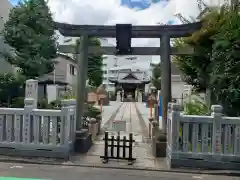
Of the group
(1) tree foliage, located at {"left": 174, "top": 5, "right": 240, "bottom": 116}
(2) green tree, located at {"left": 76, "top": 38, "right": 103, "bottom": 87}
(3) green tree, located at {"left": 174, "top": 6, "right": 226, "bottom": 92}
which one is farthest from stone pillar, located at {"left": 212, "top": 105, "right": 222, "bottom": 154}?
(2) green tree, located at {"left": 76, "top": 38, "right": 103, "bottom": 87}

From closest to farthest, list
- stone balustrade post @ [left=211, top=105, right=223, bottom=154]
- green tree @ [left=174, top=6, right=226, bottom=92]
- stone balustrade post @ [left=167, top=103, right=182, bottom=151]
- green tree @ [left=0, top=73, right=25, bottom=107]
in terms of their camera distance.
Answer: stone balustrade post @ [left=211, top=105, right=223, bottom=154], stone balustrade post @ [left=167, top=103, right=182, bottom=151], green tree @ [left=174, top=6, right=226, bottom=92], green tree @ [left=0, top=73, right=25, bottom=107]

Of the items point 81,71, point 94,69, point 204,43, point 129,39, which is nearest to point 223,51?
point 204,43

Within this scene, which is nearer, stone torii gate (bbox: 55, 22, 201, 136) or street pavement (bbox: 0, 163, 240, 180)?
street pavement (bbox: 0, 163, 240, 180)

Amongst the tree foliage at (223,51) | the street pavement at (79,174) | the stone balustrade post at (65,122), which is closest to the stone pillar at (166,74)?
the tree foliage at (223,51)

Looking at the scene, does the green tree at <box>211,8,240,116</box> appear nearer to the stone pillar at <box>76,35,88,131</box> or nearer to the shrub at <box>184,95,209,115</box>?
the shrub at <box>184,95,209,115</box>

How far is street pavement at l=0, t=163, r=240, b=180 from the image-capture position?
237 inches

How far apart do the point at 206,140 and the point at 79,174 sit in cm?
305

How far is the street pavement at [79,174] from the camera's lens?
237 inches

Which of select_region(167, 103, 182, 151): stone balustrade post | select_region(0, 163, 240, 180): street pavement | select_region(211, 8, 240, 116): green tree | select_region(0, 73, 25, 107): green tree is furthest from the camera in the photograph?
select_region(0, 73, 25, 107): green tree

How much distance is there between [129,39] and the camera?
8.67m

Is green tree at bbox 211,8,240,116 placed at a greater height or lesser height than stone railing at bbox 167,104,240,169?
greater

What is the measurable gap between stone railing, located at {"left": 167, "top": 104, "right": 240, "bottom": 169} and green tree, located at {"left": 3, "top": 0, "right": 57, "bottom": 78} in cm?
952

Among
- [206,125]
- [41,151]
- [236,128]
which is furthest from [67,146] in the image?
[236,128]

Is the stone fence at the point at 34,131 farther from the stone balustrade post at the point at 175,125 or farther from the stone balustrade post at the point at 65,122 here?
the stone balustrade post at the point at 175,125
